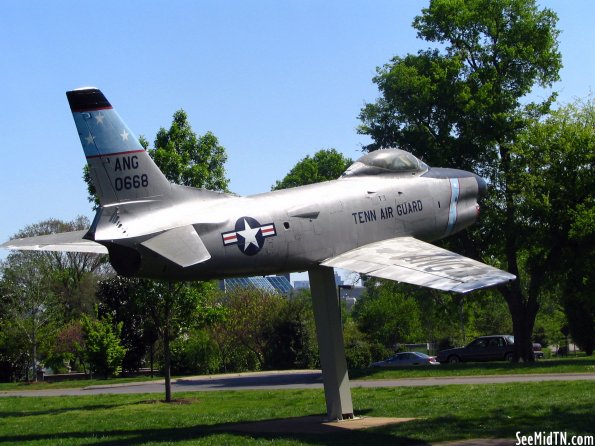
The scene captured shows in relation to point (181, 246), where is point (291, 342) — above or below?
below

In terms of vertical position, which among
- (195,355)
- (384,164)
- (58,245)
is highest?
(384,164)

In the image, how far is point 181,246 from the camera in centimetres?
1491

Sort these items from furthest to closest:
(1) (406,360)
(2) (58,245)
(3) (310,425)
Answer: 1. (1) (406,360)
2. (3) (310,425)
3. (2) (58,245)

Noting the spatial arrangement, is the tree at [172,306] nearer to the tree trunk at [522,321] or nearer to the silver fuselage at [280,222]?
the silver fuselage at [280,222]

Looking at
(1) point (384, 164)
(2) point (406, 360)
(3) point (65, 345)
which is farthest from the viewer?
(3) point (65, 345)

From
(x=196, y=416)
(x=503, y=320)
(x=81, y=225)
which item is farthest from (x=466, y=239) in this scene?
(x=81, y=225)

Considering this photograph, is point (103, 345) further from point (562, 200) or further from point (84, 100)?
point (84, 100)

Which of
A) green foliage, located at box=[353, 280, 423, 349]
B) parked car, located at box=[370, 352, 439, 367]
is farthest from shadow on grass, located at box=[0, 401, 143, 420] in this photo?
green foliage, located at box=[353, 280, 423, 349]

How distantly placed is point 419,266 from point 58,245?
7.40m

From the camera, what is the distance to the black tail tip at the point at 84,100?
1603 centimetres

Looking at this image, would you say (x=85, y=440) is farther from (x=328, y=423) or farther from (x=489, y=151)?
(x=489, y=151)

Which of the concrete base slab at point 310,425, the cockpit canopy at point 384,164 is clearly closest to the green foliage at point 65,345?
the concrete base slab at point 310,425

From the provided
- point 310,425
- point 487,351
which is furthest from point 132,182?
point 487,351

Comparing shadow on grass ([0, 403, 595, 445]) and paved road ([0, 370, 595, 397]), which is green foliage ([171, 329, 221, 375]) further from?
shadow on grass ([0, 403, 595, 445])
